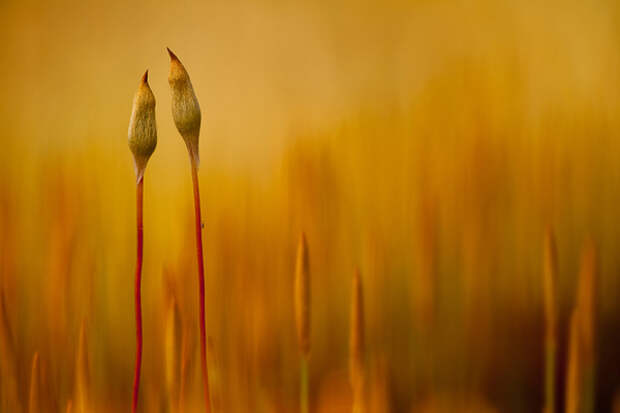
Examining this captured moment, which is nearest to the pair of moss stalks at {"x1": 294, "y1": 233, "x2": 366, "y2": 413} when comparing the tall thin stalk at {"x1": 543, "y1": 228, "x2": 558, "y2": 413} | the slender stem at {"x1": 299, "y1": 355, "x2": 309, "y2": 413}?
the slender stem at {"x1": 299, "y1": 355, "x2": 309, "y2": 413}

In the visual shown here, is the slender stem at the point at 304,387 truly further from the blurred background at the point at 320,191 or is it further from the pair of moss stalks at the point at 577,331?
the pair of moss stalks at the point at 577,331

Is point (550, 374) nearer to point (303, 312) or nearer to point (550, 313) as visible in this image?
point (550, 313)

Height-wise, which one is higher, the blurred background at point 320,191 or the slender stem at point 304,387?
the blurred background at point 320,191

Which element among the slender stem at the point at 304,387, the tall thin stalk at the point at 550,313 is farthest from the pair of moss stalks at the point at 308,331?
the tall thin stalk at the point at 550,313

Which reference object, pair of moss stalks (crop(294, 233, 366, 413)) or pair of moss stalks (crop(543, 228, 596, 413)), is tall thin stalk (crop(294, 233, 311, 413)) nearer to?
pair of moss stalks (crop(294, 233, 366, 413))

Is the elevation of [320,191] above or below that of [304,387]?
above

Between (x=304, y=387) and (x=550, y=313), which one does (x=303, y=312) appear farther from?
(x=550, y=313)

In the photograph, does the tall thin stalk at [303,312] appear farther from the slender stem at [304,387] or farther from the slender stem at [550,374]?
the slender stem at [550,374]

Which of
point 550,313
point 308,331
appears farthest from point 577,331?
point 308,331
